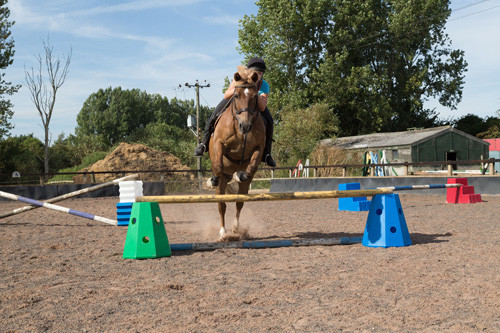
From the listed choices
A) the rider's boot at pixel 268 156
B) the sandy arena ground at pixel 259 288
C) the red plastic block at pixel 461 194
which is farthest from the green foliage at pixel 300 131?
the sandy arena ground at pixel 259 288

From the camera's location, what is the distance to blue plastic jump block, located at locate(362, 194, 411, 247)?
609 centimetres

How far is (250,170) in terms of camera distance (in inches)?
245

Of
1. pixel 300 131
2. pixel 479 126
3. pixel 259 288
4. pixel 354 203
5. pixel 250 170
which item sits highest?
pixel 479 126

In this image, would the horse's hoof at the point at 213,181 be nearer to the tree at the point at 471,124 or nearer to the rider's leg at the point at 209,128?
the rider's leg at the point at 209,128

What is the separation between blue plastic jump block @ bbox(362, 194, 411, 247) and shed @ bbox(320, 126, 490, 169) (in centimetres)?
2418

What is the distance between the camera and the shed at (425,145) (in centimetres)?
2925

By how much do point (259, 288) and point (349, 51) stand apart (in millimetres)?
39564

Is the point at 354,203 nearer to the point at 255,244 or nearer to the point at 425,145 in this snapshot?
the point at 255,244

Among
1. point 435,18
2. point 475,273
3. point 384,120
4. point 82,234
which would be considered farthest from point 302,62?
point 475,273

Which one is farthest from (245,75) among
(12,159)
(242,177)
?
(12,159)

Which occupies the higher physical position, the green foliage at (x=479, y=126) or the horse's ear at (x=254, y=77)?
the green foliage at (x=479, y=126)

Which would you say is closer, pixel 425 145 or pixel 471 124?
pixel 425 145

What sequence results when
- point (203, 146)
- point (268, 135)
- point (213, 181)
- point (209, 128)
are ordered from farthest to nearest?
point (203, 146) < point (209, 128) < point (268, 135) < point (213, 181)

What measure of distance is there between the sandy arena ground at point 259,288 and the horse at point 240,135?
1.22m
